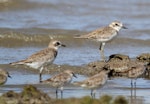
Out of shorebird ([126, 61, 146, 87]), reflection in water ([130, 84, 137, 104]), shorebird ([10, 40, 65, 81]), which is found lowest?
reflection in water ([130, 84, 137, 104])

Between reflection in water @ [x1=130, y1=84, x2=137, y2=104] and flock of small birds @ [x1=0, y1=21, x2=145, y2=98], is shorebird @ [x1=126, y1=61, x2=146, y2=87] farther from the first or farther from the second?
reflection in water @ [x1=130, y1=84, x2=137, y2=104]

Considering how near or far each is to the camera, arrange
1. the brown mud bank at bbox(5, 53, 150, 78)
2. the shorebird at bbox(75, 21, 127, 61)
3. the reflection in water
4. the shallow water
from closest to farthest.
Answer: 1. the reflection in water
2. the shallow water
3. the brown mud bank at bbox(5, 53, 150, 78)
4. the shorebird at bbox(75, 21, 127, 61)

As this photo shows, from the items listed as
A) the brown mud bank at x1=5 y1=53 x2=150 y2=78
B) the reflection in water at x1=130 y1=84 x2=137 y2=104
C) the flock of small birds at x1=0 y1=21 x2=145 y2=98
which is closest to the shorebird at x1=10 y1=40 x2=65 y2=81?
the flock of small birds at x1=0 y1=21 x2=145 y2=98

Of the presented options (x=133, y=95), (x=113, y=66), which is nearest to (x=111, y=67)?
(x=113, y=66)

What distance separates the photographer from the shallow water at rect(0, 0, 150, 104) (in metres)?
13.5

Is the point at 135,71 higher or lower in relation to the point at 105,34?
lower

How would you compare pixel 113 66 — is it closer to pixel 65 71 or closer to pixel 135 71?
pixel 135 71

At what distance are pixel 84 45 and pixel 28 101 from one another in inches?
347

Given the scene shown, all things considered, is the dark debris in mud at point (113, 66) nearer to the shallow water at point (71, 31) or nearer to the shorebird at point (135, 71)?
the shorebird at point (135, 71)

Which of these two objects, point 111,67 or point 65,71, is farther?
point 111,67

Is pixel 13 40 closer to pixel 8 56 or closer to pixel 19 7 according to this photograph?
pixel 8 56

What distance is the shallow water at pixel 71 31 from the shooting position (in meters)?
13.5

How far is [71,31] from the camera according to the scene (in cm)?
1970

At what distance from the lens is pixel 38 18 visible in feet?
72.5
